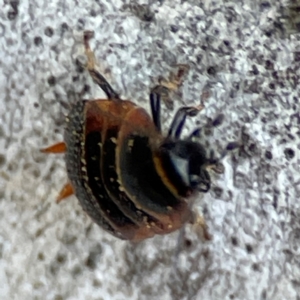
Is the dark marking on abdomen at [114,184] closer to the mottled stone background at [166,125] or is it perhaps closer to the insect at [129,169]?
the insect at [129,169]

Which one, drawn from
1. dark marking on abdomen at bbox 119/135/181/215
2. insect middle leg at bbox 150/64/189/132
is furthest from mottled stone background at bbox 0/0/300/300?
dark marking on abdomen at bbox 119/135/181/215

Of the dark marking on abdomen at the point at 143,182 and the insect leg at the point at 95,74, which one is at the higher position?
the insect leg at the point at 95,74

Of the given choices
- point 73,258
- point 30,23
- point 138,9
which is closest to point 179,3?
point 138,9

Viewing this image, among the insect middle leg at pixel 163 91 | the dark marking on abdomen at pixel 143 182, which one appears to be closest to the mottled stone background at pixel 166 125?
the insect middle leg at pixel 163 91

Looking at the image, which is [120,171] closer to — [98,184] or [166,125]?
[98,184]

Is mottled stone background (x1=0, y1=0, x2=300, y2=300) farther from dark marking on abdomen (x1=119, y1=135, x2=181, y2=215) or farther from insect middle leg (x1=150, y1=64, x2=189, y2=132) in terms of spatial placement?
dark marking on abdomen (x1=119, y1=135, x2=181, y2=215)

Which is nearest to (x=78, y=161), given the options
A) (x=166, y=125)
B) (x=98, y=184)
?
(x=98, y=184)
